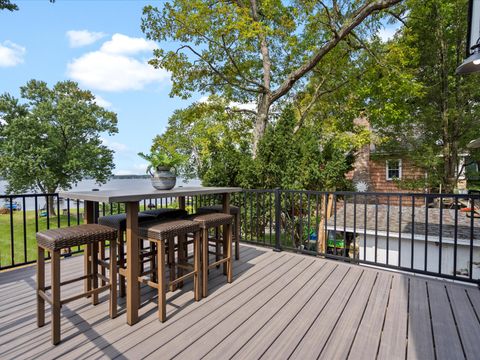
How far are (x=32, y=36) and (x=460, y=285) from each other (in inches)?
345

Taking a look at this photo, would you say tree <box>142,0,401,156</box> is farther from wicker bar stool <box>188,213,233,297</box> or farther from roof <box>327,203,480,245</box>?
wicker bar stool <box>188,213,233,297</box>

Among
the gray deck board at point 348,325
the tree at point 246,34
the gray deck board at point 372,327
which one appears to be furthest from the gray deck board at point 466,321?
the tree at point 246,34

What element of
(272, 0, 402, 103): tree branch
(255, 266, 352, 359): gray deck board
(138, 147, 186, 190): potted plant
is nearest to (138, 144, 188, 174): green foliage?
(138, 147, 186, 190): potted plant

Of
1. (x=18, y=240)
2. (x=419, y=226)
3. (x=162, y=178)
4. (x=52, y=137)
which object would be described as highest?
(x=52, y=137)

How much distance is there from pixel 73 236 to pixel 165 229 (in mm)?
645

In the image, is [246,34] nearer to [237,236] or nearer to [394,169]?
[237,236]

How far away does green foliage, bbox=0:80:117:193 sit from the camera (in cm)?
1570

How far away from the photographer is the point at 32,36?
5777 mm

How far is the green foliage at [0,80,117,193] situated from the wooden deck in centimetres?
1684

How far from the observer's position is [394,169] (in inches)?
553

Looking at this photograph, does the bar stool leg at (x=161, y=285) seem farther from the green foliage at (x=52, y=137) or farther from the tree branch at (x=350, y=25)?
the green foliage at (x=52, y=137)

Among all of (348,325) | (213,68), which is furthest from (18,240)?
(348,325)

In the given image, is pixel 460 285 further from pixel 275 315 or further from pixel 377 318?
pixel 275 315

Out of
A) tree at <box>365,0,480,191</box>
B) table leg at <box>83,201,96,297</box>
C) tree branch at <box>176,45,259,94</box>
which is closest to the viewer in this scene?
table leg at <box>83,201,96,297</box>
